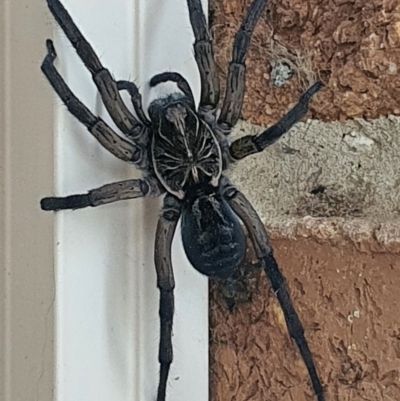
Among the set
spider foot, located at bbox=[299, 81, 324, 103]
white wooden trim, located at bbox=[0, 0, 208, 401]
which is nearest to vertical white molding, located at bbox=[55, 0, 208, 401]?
white wooden trim, located at bbox=[0, 0, 208, 401]

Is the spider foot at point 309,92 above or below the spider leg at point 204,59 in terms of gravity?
below

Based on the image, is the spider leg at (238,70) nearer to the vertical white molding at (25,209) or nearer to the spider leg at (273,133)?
the spider leg at (273,133)

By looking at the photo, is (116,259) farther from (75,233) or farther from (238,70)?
(238,70)

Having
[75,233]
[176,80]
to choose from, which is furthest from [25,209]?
[176,80]

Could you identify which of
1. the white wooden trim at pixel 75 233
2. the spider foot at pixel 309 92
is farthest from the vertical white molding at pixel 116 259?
the spider foot at pixel 309 92

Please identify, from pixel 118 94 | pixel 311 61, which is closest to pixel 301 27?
pixel 311 61

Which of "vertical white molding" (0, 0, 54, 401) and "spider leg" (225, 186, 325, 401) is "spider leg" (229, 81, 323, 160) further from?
"vertical white molding" (0, 0, 54, 401)
